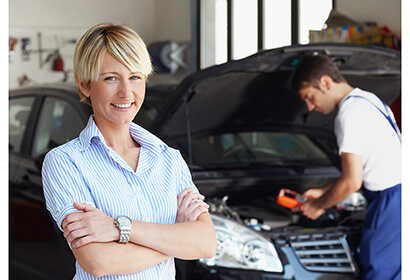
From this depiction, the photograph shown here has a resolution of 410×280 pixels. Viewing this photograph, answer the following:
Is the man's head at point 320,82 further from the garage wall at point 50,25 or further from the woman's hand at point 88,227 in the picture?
the garage wall at point 50,25

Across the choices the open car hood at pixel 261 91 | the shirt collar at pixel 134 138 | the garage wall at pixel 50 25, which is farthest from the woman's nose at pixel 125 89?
the garage wall at pixel 50 25

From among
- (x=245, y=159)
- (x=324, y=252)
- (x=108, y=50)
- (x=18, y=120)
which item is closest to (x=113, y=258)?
(x=108, y=50)

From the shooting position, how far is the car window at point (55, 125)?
3.13 meters

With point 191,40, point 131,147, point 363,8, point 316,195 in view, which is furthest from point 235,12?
point 131,147

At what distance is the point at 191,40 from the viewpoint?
8453 millimetres

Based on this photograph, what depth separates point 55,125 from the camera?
3.24m

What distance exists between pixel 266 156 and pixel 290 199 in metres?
0.54

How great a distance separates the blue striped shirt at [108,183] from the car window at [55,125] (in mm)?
1820

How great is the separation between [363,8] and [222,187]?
9.40ft

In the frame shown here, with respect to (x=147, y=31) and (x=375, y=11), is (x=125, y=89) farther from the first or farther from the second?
(x=147, y=31)

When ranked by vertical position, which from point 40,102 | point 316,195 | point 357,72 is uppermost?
point 357,72

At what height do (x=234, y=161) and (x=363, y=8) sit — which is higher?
(x=363, y=8)

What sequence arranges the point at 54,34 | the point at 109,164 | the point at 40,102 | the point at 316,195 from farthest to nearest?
1. the point at 54,34
2. the point at 40,102
3. the point at 316,195
4. the point at 109,164
